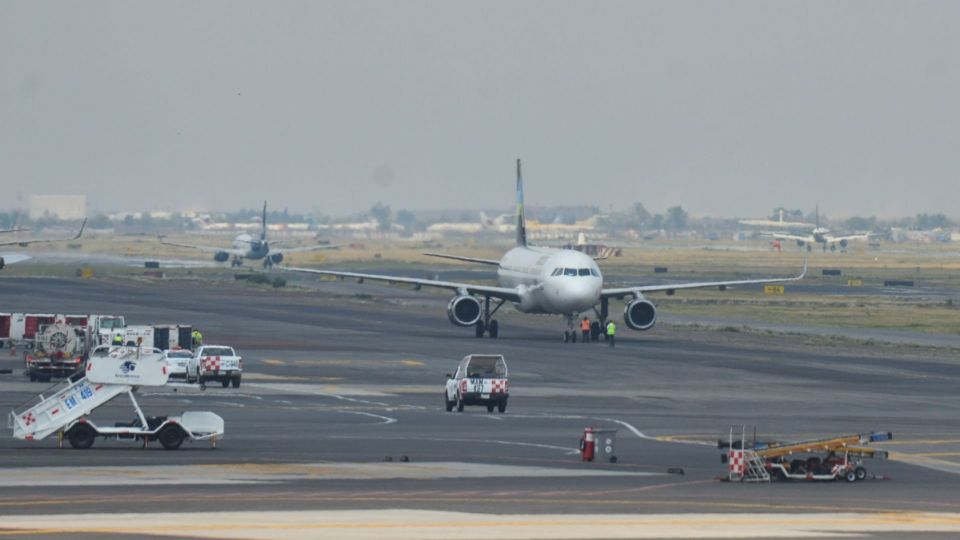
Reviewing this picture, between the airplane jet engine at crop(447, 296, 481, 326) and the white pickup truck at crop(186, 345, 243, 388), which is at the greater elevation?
the airplane jet engine at crop(447, 296, 481, 326)

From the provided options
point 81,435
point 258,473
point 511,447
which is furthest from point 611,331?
point 258,473

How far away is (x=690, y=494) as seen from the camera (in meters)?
39.5

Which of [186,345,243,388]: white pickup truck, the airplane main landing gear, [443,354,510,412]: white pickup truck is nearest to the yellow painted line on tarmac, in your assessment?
[443,354,510,412]: white pickup truck

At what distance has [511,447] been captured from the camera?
163ft

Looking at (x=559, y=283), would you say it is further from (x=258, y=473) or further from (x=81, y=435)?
(x=258, y=473)

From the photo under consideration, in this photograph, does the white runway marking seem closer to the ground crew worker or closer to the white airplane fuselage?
the white airplane fuselage

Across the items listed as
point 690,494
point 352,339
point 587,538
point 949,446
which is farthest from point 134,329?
point 587,538

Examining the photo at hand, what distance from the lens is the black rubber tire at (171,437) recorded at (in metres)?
48.2

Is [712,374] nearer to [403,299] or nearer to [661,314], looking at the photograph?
[661,314]

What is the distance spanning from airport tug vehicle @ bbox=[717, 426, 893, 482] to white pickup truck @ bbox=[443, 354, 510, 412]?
60.7 ft

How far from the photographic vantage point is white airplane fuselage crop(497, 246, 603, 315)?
304 ft

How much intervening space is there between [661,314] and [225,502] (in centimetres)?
9420

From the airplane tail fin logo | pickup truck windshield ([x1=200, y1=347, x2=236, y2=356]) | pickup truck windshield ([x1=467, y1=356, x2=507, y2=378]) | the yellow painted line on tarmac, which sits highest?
the airplane tail fin logo

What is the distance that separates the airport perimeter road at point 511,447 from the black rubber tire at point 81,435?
63cm
